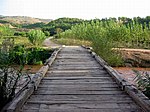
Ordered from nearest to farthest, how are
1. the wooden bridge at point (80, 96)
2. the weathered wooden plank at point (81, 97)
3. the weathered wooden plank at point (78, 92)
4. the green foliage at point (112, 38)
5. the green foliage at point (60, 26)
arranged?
the wooden bridge at point (80, 96) < the weathered wooden plank at point (81, 97) < the weathered wooden plank at point (78, 92) < the green foliage at point (112, 38) < the green foliage at point (60, 26)

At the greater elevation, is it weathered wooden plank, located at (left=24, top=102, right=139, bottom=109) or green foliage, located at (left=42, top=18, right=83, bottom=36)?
weathered wooden plank, located at (left=24, top=102, right=139, bottom=109)

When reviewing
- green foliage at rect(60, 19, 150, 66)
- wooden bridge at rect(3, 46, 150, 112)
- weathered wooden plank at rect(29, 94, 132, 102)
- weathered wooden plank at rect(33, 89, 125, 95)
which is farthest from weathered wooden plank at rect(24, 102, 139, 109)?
green foliage at rect(60, 19, 150, 66)

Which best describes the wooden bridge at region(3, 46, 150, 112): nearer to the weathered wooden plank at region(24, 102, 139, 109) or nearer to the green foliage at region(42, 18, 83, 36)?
the weathered wooden plank at region(24, 102, 139, 109)

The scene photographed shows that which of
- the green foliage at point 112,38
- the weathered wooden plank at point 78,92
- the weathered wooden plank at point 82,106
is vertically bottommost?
the green foliage at point 112,38

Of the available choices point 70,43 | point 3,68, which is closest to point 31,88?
point 3,68

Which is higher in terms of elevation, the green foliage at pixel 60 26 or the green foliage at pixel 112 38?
the green foliage at pixel 112 38

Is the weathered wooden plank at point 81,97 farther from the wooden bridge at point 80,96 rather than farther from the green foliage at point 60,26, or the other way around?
the green foliage at point 60,26

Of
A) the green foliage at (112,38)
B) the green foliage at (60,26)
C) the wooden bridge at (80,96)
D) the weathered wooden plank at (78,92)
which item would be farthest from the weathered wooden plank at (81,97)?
the green foliage at (60,26)

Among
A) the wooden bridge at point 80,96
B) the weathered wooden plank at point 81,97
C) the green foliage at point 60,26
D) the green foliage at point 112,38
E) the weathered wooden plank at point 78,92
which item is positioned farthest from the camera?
the green foliage at point 60,26

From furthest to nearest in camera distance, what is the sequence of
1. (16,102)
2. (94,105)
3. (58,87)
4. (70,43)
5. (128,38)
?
(70,43)
(128,38)
(58,87)
(94,105)
(16,102)

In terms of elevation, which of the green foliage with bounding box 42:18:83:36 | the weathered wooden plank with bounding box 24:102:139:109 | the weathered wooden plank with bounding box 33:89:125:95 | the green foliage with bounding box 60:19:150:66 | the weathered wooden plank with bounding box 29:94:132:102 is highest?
the weathered wooden plank with bounding box 24:102:139:109

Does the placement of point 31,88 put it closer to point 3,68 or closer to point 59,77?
point 3,68

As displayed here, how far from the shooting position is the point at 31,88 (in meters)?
4.37

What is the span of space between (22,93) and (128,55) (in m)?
14.8
